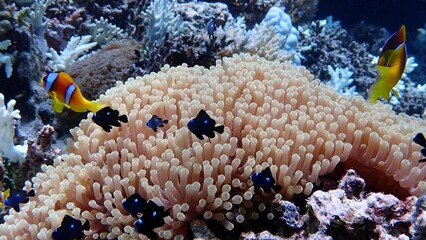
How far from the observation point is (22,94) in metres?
5.29

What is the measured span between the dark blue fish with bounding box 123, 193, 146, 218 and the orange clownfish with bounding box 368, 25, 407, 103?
2.21 metres

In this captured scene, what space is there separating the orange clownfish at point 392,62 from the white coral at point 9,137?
150 inches

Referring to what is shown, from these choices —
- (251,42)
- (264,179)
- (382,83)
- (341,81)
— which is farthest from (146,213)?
(341,81)

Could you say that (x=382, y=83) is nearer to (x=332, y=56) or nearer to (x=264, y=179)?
(x=264, y=179)

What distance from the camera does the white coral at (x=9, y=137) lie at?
4.28 m

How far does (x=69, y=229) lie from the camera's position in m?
2.41

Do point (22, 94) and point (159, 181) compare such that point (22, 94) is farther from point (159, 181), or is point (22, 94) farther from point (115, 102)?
point (159, 181)

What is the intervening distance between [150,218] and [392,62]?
7.83ft

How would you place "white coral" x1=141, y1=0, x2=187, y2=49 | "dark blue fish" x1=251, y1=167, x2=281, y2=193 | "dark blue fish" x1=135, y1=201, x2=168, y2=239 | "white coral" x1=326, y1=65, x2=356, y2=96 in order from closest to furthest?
"dark blue fish" x1=135, y1=201, x2=168, y2=239, "dark blue fish" x1=251, y1=167, x2=281, y2=193, "white coral" x1=141, y1=0, x2=187, y2=49, "white coral" x1=326, y1=65, x2=356, y2=96

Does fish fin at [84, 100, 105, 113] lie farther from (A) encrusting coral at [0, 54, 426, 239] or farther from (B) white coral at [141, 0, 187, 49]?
(B) white coral at [141, 0, 187, 49]

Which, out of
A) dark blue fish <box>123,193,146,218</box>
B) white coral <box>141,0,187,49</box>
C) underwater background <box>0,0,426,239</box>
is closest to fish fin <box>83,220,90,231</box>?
underwater background <box>0,0,426,239</box>

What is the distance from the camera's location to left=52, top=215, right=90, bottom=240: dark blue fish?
2404 millimetres

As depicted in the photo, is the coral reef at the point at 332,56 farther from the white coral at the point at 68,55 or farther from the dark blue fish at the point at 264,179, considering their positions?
the dark blue fish at the point at 264,179

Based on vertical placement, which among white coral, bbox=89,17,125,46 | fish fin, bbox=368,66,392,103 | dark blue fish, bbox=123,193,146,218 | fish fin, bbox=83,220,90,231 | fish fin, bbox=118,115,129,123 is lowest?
white coral, bbox=89,17,125,46
